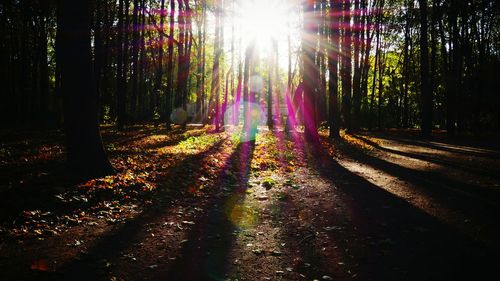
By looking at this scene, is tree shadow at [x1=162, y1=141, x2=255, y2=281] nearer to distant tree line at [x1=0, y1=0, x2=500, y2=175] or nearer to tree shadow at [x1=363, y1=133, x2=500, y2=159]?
distant tree line at [x1=0, y1=0, x2=500, y2=175]

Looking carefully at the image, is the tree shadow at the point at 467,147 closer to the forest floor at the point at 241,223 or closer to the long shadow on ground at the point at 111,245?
the forest floor at the point at 241,223

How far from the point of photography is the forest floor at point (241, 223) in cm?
429

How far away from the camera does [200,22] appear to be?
1313 inches

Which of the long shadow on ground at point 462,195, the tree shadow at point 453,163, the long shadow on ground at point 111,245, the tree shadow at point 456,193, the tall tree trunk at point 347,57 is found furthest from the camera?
the tall tree trunk at point 347,57

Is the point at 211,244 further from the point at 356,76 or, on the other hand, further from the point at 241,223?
the point at 356,76

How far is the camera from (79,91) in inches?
323

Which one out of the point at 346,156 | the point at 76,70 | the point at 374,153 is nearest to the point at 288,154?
the point at 346,156

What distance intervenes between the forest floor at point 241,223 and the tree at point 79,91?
58cm

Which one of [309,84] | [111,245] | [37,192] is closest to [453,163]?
[309,84]

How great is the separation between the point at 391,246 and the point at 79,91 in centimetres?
777

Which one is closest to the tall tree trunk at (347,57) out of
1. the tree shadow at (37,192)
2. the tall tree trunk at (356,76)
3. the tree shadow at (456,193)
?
the tall tree trunk at (356,76)

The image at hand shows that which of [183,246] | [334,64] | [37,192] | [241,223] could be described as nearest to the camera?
[183,246]

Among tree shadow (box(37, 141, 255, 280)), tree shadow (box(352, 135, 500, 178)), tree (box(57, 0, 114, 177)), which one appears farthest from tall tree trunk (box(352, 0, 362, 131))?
tree (box(57, 0, 114, 177))

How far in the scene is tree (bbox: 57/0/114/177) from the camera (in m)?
8.09
